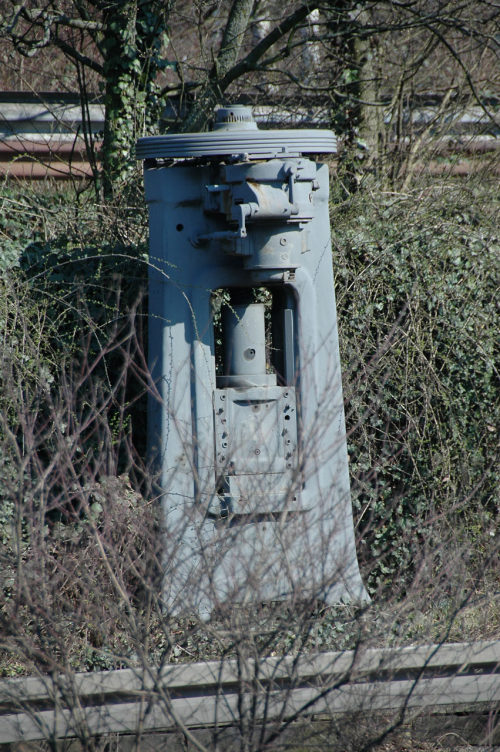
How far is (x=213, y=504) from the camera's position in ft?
13.3

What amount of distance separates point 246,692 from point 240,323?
1.88 metres

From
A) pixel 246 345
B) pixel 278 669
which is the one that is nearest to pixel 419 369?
pixel 246 345

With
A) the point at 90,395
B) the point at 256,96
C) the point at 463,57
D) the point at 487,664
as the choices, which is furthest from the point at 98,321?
the point at 463,57

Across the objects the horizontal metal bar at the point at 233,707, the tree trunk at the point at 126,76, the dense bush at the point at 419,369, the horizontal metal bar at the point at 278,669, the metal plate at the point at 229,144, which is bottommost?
the horizontal metal bar at the point at 233,707

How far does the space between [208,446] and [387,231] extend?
76.4 inches

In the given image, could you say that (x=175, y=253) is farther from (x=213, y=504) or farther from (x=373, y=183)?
(x=373, y=183)

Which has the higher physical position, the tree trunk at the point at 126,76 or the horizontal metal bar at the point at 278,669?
the tree trunk at the point at 126,76

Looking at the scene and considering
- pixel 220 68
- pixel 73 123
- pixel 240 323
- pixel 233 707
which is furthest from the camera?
pixel 73 123

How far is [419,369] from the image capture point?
16.4 feet

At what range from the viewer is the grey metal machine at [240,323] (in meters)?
3.84

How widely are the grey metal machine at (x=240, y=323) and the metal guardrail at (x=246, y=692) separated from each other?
0.61 meters

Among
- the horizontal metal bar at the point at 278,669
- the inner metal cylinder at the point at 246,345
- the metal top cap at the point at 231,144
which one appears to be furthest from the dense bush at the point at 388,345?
the horizontal metal bar at the point at 278,669

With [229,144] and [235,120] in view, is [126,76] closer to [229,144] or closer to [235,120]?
[235,120]

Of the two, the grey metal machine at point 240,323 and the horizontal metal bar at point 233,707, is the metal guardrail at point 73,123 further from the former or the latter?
the horizontal metal bar at point 233,707
